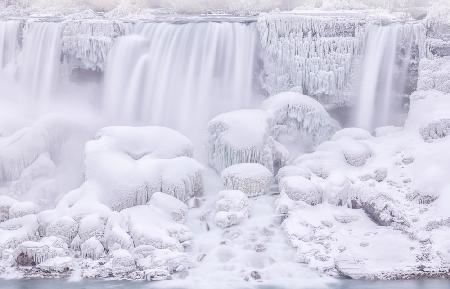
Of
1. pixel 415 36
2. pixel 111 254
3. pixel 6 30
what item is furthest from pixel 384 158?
pixel 6 30

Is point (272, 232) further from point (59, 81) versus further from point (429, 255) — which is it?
point (59, 81)

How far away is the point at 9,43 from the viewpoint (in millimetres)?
22906

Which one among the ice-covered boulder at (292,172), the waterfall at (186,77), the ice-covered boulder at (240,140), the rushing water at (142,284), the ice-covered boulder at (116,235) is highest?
the waterfall at (186,77)

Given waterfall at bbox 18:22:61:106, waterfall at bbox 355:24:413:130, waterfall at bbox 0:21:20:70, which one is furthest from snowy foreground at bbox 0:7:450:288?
waterfall at bbox 0:21:20:70

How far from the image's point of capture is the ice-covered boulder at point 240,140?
54.5ft

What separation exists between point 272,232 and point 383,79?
26.9 ft

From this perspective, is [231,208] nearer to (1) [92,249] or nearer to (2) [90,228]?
(2) [90,228]

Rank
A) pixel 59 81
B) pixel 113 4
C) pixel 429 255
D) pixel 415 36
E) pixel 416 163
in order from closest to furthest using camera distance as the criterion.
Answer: pixel 429 255 → pixel 416 163 → pixel 415 36 → pixel 59 81 → pixel 113 4

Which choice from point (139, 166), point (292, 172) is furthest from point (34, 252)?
point (292, 172)

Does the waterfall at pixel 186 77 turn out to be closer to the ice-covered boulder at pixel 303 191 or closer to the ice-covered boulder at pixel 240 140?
the ice-covered boulder at pixel 240 140

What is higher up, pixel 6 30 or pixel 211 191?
pixel 6 30

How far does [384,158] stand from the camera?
16609 mm

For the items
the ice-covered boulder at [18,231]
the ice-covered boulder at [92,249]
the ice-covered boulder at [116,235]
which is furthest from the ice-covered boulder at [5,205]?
the ice-covered boulder at [116,235]

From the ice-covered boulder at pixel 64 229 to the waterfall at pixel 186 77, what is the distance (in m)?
7.16
